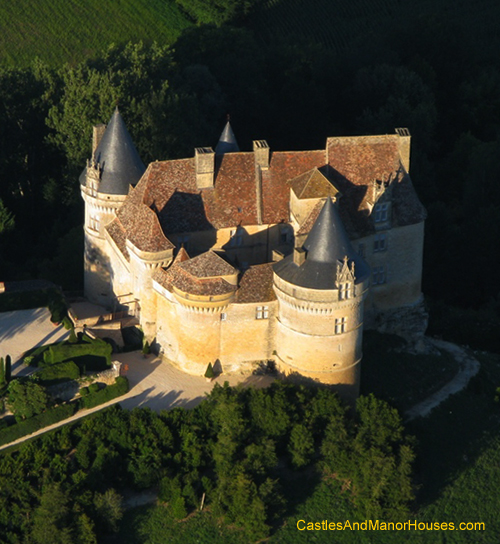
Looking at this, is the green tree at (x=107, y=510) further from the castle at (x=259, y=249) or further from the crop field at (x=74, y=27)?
the crop field at (x=74, y=27)

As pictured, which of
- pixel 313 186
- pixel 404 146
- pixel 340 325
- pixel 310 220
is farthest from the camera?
pixel 404 146

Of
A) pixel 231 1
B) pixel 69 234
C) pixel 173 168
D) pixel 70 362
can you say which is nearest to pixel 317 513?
pixel 70 362

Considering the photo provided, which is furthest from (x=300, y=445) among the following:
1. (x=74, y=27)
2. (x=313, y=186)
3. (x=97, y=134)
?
(x=74, y=27)

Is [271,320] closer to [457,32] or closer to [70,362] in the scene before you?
[70,362]

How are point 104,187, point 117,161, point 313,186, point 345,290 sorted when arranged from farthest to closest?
point 117,161
point 104,187
point 313,186
point 345,290

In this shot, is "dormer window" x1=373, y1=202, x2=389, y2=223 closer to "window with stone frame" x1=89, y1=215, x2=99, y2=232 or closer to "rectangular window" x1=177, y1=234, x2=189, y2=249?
"rectangular window" x1=177, y1=234, x2=189, y2=249

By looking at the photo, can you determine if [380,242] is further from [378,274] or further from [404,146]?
[404,146]

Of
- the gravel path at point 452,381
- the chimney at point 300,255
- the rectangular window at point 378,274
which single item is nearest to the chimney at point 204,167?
the chimney at point 300,255
